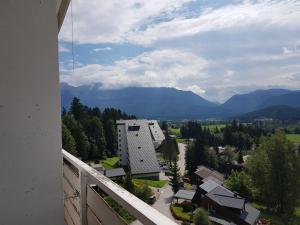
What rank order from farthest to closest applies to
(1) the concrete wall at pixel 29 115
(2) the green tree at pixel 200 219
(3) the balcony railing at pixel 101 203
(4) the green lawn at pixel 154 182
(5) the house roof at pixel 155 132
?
(5) the house roof at pixel 155 132
(4) the green lawn at pixel 154 182
(2) the green tree at pixel 200 219
(1) the concrete wall at pixel 29 115
(3) the balcony railing at pixel 101 203

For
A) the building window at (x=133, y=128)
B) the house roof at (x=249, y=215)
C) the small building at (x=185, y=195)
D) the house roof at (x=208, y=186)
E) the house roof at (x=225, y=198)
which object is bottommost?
the house roof at (x=249, y=215)

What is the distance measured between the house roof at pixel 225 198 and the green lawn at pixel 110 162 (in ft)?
42.2

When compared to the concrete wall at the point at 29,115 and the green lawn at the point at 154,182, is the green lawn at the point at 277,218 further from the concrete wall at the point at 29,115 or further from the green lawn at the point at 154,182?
the concrete wall at the point at 29,115

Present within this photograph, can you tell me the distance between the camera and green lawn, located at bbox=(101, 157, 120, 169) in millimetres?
31734

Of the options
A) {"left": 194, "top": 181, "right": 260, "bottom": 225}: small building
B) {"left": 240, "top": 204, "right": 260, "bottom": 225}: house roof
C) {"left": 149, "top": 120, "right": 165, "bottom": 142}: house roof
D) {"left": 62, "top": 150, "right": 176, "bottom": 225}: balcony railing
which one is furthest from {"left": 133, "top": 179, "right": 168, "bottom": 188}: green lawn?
{"left": 62, "top": 150, "right": 176, "bottom": 225}: balcony railing

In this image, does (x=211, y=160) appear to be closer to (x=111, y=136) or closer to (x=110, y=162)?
(x=110, y=162)

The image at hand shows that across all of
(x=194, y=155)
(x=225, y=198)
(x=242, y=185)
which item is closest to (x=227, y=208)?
(x=225, y=198)

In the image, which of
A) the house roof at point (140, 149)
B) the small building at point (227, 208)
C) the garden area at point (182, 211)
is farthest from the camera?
the house roof at point (140, 149)

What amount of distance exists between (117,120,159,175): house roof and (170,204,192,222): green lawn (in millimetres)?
11678

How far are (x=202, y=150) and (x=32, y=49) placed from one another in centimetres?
3385

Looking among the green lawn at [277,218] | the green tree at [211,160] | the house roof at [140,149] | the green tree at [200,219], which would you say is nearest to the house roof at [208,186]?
the green lawn at [277,218]

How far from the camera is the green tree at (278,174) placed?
794 inches

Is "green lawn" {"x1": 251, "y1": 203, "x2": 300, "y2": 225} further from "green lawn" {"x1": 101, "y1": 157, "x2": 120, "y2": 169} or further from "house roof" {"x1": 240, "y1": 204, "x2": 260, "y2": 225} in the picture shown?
"green lawn" {"x1": 101, "y1": 157, "x2": 120, "y2": 169}

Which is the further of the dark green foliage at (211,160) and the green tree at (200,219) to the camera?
the dark green foliage at (211,160)
